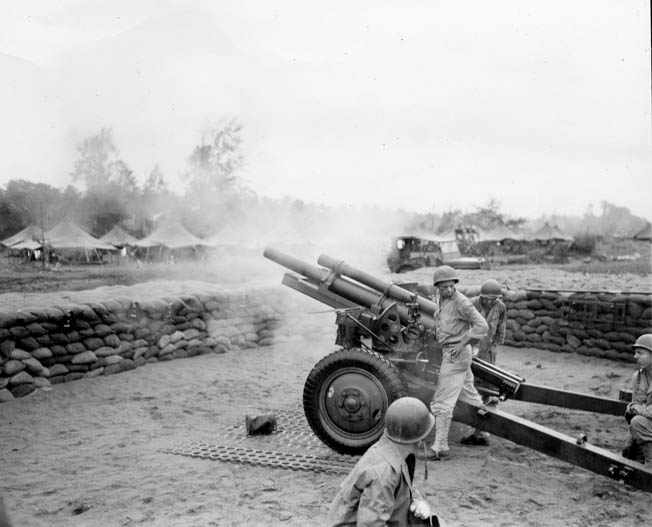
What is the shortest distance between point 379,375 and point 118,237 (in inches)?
583

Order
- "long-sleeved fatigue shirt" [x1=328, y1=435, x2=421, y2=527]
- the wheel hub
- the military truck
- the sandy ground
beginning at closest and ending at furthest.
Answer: "long-sleeved fatigue shirt" [x1=328, y1=435, x2=421, y2=527] < the sandy ground < the wheel hub < the military truck

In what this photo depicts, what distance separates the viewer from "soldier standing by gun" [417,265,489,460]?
201 inches

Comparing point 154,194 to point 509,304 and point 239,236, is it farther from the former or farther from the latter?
point 509,304

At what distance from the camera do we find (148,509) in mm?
4184

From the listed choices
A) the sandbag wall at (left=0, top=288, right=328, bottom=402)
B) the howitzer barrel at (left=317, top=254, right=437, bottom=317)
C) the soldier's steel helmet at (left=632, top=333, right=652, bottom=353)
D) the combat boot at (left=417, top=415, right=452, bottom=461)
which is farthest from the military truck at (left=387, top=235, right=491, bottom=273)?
the soldier's steel helmet at (left=632, top=333, right=652, bottom=353)

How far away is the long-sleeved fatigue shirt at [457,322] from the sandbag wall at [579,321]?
16.4 ft

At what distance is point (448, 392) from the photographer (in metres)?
5.12

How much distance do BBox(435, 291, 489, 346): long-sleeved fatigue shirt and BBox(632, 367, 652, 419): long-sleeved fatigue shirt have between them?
1218 millimetres

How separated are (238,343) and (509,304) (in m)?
4.77

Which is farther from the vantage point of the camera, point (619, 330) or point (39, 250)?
point (39, 250)

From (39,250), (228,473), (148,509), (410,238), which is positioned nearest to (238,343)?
(39,250)

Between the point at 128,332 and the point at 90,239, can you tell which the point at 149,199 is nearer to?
the point at 90,239

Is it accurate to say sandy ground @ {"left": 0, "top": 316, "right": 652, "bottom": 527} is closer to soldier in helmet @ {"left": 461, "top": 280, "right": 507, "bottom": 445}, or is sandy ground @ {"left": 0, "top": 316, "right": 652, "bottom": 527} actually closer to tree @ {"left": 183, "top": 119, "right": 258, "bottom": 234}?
soldier in helmet @ {"left": 461, "top": 280, "right": 507, "bottom": 445}

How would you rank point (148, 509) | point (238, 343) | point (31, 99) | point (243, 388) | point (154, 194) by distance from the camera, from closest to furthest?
point (148, 509)
point (243, 388)
point (31, 99)
point (238, 343)
point (154, 194)
